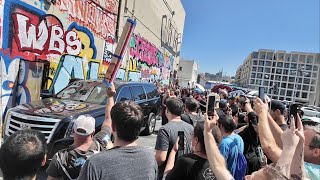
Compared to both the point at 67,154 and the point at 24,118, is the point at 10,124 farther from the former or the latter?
the point at 67,154

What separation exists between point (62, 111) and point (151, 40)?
70.2 feet

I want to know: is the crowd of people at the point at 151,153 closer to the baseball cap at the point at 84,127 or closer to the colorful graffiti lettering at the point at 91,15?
the baseball cap at the point at 84,127

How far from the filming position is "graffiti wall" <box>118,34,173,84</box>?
69.6 ft

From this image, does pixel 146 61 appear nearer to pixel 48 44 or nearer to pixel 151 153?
pixel 48 44

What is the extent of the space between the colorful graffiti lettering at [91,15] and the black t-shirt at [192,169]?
10.0m

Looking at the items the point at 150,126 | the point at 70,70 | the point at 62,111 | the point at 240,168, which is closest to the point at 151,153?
the point at 240,168

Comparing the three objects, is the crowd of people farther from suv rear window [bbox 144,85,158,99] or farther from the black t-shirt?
suv rear window [bbox 144,85,158,99]

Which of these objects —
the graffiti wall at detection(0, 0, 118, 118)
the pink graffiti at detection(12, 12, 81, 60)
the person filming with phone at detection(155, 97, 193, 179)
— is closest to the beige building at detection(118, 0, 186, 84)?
the graffiti wall at detection(0, 0, 118, 118)

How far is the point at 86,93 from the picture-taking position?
7211 mm

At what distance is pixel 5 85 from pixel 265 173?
9.00m

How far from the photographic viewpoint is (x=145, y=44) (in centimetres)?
2441

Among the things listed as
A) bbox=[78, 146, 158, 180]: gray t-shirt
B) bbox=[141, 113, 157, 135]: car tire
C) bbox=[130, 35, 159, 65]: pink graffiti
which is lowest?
bbox=[141, 113, 157, 135]: car tire

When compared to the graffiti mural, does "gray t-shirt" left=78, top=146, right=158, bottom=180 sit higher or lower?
lower

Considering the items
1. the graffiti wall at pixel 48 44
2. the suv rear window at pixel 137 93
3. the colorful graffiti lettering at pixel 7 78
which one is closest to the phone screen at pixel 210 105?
the suv rear window at pixel 137 93
